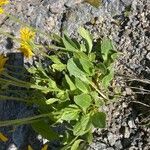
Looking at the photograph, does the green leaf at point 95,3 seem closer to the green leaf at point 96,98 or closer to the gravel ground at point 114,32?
the gravel ground at point 114,32

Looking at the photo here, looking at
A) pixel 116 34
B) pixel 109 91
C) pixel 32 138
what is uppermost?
pixel 116 34

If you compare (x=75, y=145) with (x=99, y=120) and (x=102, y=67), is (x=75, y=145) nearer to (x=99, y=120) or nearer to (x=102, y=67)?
(x=99, y=120)

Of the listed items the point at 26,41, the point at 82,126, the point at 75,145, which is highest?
the point at 26,41

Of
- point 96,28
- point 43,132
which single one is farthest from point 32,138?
point 96,28

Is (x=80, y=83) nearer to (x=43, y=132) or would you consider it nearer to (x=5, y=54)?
(x=43, y=132)

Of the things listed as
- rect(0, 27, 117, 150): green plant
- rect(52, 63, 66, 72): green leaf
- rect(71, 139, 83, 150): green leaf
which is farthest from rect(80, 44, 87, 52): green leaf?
rect(71, 139, 83, 150): green leaf

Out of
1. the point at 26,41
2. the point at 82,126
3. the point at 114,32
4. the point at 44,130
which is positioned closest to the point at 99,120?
the point at 82,126

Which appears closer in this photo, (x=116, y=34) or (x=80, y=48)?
(x=80, y=48)
